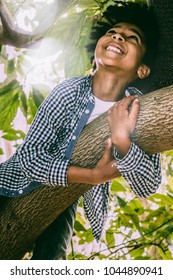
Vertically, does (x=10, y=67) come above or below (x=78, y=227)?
above

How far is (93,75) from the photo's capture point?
0.94m

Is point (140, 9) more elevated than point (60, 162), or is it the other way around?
point (140, 9)

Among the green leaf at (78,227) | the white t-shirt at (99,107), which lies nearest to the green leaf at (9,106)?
the white t-shirt at (99,107)

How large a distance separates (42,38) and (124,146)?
0.40 metres

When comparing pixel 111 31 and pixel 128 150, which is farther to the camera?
pixel 111 31

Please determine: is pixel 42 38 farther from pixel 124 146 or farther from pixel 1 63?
pixel 124 146

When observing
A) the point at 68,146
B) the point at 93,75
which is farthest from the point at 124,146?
the point at 93,75

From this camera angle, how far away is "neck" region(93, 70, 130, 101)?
91 centimetres

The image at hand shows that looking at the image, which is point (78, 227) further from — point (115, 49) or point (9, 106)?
point (115, 49)

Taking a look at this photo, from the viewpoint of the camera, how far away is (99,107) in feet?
2.96

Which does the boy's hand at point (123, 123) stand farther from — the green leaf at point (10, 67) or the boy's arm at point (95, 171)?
the green leaf at point (10, 67)

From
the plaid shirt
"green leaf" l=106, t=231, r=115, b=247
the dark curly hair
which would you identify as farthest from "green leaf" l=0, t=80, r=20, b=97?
"green leaf" l=106, t=231, r=115, b=247

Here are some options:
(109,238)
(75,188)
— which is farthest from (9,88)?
(109,238)

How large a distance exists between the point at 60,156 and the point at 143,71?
30 cm
